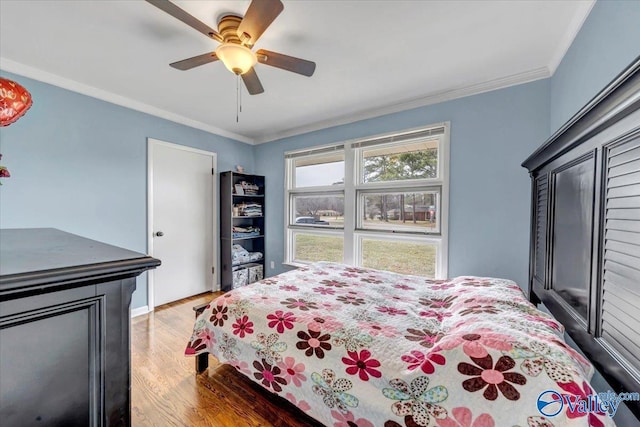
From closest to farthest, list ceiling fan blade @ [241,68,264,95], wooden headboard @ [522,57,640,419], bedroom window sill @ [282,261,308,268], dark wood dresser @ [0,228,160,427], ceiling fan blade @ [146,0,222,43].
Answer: dark wood dresser @ [0,228,160,427]
wooden headboard @ [522,57,640,419]
ceiling fan blade @ [146,0,222,43]
ceiling fan blade @ [241,68,264,95]
bedroom window sill @ [282,261,308,268]

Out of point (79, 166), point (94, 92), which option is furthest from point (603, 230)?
point (94, 92)

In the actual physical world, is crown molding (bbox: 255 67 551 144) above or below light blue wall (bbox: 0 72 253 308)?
above

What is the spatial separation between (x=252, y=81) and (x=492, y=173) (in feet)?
7.40

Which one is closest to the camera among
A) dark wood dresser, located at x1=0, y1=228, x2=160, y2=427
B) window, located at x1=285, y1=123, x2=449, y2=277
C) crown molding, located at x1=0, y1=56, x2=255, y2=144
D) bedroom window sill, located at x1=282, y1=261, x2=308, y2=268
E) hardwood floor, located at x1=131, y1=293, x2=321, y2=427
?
dark wood dresser, located at x1=0, y1=228, x2=160, y2=427

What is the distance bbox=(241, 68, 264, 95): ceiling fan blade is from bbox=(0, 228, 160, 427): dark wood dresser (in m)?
1.62

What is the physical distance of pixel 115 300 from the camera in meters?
0.55

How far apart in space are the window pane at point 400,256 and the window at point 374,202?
10mm

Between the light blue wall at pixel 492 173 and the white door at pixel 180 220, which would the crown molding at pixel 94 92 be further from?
the light blue wall at pixel 492 173

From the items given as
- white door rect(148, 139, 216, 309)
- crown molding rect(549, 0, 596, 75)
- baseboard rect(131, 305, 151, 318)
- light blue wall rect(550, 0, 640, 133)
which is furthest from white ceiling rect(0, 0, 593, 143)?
baseboard rect(131, 305, 151, 318)

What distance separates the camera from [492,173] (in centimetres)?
242

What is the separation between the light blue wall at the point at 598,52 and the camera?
1199 mm

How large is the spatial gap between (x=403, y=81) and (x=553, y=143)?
1508 mm

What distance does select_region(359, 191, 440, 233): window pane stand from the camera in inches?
111

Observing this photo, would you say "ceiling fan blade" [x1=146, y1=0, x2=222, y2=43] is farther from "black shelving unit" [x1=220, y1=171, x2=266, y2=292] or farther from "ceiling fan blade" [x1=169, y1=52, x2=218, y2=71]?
"black shelving unit" [x1=220, y1=171, x2=266, y2=292]
